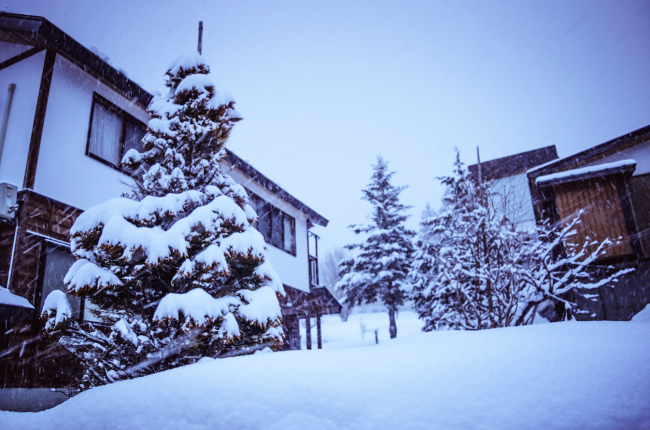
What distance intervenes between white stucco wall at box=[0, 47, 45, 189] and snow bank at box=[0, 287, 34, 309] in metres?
1.55

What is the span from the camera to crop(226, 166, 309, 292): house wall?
11.3m

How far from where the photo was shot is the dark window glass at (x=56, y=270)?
18.9 feet

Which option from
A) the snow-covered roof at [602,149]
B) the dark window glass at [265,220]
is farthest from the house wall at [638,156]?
the dark window glass at [265,220]

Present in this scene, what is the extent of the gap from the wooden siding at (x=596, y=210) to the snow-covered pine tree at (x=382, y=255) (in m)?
10.6

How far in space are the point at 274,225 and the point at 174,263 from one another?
25.5 feet

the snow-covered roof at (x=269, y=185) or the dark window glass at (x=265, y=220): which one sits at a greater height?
the snow-covered roof at (x=269, y=185)

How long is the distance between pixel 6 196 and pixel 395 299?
17497mm

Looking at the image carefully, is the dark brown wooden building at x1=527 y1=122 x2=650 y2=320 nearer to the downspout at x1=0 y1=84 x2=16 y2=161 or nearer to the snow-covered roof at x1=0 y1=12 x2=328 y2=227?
the snow-covered roof at x1=0 y1=12 x2=328 y2=227

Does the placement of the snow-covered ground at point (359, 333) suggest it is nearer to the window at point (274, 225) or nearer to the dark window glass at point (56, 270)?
the window at point (274, 225)

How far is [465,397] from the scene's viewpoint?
6.01 feet

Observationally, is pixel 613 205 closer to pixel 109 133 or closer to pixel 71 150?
pixel 109 133

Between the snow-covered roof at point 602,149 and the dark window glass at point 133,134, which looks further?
the snow-covered roof at point 602,149

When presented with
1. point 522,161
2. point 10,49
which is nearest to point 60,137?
point 10,49

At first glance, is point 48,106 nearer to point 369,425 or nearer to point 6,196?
point 6,196
